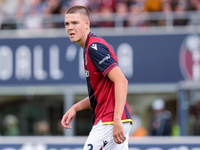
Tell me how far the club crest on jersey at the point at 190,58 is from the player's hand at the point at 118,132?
8092mm

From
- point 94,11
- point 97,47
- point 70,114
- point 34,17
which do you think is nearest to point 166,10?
point 94,11

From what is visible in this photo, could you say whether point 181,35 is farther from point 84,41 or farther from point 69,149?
point 84,41

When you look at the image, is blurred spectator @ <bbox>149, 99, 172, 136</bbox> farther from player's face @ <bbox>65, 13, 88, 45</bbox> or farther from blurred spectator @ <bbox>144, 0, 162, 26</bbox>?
player's face @ <bbox>65, 13, 88, 45</bbox>

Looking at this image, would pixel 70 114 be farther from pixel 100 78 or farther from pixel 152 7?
pixel 152 7

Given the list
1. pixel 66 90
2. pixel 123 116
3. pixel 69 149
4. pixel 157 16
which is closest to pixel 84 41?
pixel 123 116

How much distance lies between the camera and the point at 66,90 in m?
12.4

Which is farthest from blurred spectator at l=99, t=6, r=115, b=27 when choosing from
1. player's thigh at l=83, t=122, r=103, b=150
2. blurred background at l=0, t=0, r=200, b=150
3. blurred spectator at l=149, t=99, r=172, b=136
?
player's thigh at l=83, t=122, r=103, b=150

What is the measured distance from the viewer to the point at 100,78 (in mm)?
3844

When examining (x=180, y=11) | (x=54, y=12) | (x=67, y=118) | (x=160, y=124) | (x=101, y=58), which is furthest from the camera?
(x=54, y=12)

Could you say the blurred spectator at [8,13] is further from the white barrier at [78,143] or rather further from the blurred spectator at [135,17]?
the white barrier at [78,143]

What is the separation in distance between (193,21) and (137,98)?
327 centimetres

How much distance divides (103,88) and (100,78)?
0.30 ft

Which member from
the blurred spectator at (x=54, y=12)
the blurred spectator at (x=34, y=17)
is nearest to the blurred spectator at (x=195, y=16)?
the blurred spectator at (x=54, y=12)

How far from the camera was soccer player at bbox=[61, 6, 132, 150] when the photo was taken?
3.62m
